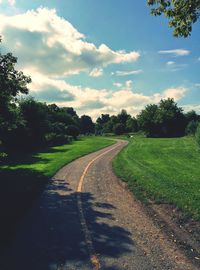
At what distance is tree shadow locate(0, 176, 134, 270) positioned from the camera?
703 cm

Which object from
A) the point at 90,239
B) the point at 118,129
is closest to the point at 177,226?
the point at 90,239

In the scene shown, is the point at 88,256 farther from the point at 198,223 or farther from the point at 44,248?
the point at 198,223

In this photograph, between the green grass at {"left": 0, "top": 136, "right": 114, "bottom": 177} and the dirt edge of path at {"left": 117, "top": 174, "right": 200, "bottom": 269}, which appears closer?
the dirt edge of path at {"left": 117, "top": 174, "right": 200, "bottom": 269}

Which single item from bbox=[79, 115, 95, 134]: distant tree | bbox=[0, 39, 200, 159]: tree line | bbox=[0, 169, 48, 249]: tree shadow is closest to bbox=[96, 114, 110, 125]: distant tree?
bbox=[79, 115, 95, 134]: distant tree

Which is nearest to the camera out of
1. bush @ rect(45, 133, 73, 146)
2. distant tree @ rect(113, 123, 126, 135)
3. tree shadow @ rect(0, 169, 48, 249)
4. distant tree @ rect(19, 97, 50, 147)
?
tree shadow @ rect(0, 169, 48, 249)

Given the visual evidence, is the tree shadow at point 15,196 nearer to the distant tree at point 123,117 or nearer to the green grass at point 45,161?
the green grass at point 45,161

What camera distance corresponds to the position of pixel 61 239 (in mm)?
8484

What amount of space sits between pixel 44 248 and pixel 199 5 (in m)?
11.0

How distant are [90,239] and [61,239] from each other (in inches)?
33.6

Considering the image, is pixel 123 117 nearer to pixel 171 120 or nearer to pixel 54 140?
pixel 171 120

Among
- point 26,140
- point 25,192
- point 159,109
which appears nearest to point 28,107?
point 26,140

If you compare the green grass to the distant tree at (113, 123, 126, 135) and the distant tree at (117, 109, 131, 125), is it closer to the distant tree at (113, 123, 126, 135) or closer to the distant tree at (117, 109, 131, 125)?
the distant tree at (113, 123, 126, 135)

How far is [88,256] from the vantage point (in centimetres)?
723

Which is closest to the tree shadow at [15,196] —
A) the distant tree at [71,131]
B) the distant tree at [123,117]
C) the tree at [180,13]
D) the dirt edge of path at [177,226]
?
the dirt edge of path at [177,226]
